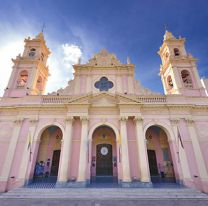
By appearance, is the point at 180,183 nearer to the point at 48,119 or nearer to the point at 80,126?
A: the point at 80,126

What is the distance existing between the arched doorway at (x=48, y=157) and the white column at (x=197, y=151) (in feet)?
39.1

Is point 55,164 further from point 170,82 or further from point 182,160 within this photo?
point 170,82

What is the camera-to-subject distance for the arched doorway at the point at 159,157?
12.7m

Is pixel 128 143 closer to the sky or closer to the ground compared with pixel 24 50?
closer to the ground

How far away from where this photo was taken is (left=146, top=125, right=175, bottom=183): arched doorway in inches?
501

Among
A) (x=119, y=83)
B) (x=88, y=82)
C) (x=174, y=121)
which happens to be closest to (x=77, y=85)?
(x=88, y=82)

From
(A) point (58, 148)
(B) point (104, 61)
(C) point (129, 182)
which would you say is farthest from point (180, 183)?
(B) point (104, 61)

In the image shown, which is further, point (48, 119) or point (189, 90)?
point (189, 90)

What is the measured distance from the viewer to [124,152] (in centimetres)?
1130

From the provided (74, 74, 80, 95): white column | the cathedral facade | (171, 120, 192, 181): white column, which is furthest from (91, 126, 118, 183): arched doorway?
(171, 120, 192, 181): white column

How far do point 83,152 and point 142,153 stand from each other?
4712 millimetres

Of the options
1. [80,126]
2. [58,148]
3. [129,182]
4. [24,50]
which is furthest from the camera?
[24,50]

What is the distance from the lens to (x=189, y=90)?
14.9 metres

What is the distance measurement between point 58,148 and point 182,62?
16.6 metres
